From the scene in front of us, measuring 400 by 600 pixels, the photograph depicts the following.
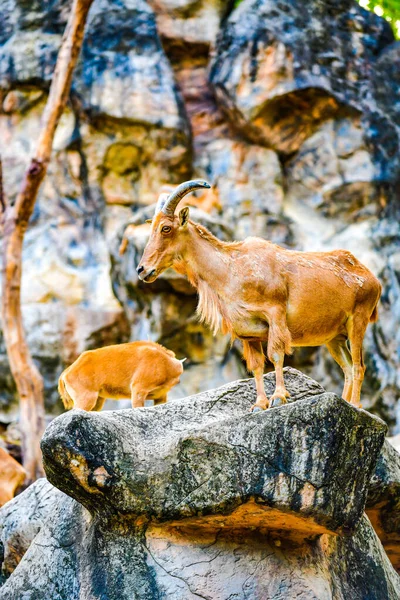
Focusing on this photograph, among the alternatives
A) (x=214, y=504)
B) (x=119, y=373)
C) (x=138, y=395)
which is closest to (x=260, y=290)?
(x=214, y=504)

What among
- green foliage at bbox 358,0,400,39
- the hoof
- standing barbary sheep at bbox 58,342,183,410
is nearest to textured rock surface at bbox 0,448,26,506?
standing barbary sheep at bbox 58,342,183,410

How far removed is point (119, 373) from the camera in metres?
10.0

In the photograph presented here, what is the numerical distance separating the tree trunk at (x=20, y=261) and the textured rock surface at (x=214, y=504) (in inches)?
289

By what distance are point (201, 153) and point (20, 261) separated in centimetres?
536

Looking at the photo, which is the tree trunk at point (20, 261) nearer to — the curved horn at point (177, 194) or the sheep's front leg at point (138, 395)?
the sheep's front leg at point (138, 395)

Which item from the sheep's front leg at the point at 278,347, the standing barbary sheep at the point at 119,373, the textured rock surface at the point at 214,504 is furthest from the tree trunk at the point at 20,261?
the sheep's front leg at the point at 278,347

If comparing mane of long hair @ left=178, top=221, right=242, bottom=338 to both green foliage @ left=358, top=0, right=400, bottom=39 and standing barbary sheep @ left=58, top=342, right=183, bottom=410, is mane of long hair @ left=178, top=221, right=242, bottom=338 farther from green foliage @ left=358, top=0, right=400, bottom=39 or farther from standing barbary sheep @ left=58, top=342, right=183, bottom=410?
green foliage @ left=358, top=0, right=400, bottom=39

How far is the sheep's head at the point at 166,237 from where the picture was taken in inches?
291

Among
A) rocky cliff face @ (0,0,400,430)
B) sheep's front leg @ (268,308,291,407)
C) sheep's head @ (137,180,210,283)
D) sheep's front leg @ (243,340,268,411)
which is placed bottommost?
rocky cliff face @ (0,0,400,430)

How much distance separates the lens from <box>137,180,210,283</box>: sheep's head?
738 centimetres

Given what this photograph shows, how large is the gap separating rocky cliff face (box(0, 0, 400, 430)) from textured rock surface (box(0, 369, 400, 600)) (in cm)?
909

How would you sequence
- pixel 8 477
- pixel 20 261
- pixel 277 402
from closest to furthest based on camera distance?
pixel 277 402 → pixel 8 477 → pixel 20 261

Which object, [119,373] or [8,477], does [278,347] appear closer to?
[119,373]

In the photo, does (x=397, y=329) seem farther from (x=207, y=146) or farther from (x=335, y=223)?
(x=207, y=146)
